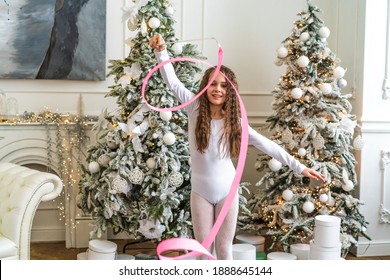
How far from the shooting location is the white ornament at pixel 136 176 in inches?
156

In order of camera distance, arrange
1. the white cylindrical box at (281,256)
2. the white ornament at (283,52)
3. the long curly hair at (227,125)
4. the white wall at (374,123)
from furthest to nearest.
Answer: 1. the white wall at (374,123)
2. the white ornament at (283,52)
3. the white cylindrical box at (281,256)
4. the long curly hair at (227,125)

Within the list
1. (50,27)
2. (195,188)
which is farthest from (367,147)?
(50,27)

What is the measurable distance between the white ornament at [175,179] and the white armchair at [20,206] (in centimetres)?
77

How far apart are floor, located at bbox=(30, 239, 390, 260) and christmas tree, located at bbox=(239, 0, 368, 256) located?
0.62m

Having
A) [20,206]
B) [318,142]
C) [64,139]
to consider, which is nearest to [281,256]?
[318,142]

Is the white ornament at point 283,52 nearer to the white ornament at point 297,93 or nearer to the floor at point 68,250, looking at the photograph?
the white ornament at point 297,93

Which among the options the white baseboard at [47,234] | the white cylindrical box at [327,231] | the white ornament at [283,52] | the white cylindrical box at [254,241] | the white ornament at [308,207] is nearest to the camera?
the white cylindrical box at [327,231]

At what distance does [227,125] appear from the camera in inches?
115

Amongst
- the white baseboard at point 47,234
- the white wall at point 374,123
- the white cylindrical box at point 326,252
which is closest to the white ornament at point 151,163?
the white cylindrical box at point 326,252

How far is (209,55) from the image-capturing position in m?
5.13

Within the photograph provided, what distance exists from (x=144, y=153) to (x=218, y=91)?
133cm

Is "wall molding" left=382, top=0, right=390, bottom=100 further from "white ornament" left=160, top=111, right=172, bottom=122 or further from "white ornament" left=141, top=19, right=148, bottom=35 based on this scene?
"white ornament" left=141, top=19, right=148, bottom=35

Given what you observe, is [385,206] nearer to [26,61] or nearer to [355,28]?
[355,28]

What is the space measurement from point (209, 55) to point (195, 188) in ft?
7.81
